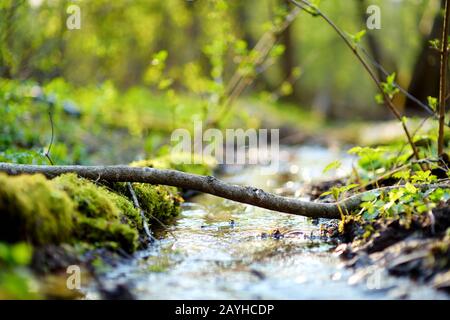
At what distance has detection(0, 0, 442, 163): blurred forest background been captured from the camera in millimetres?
8328

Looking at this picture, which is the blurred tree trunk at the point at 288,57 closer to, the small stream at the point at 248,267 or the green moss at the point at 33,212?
the small stream at the point at 248,267

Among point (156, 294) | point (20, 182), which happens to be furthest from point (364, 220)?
point (20, 182)

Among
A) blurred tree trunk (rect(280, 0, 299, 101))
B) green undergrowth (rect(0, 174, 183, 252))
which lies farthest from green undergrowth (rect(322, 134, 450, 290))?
blurred tree trunk (rect(280, 0, 299, 101))

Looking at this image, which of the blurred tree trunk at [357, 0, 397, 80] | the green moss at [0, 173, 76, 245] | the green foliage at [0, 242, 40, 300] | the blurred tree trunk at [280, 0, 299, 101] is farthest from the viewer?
the blurred tree trunk at [280, 0, 299, 101]

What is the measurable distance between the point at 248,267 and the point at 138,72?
25135 millimetres

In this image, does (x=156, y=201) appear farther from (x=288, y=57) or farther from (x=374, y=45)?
(x=288, y=57)

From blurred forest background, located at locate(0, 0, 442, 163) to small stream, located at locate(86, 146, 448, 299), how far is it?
74.8 inches

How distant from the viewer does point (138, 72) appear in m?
27.7

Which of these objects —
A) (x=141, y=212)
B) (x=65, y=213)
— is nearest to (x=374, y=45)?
(x=141, y=212)

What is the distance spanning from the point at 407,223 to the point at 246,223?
1.79 metres

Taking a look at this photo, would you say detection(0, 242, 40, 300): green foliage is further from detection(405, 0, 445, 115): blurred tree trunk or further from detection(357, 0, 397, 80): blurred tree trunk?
detection(357, 0, 397, 80): blurred tree trunk

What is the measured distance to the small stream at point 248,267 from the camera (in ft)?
10.3

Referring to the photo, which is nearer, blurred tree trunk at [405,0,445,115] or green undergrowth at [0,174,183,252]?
green undergrowth at [0,174,183,252]
